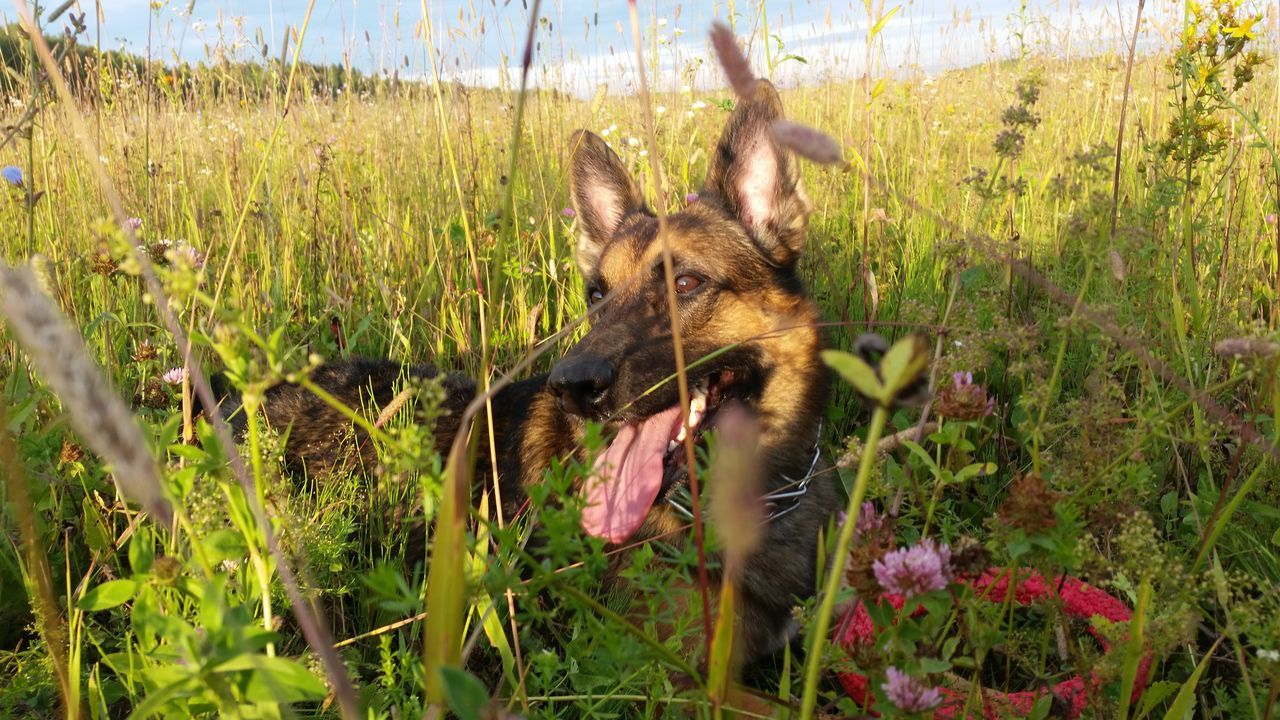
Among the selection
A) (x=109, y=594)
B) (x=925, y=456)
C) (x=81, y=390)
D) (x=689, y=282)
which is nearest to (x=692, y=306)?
(x=689, y=282)

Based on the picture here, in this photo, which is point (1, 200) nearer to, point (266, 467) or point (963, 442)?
point (266, 467)

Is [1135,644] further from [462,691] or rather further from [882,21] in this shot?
[882,21]

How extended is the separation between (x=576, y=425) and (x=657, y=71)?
3007mm

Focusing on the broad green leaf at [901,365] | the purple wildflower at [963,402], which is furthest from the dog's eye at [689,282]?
the broad green leaf at [901,365]

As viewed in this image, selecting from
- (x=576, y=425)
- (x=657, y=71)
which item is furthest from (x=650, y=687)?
(x=657, y=71)

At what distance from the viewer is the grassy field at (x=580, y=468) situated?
993 mm

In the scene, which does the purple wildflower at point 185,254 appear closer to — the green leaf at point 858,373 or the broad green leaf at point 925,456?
the green leaf at point 858,373

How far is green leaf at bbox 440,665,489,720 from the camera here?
67cm

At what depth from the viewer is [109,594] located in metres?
0.95

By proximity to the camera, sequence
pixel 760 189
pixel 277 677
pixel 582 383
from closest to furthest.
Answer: pixel 277 677 < pixel 582 383 < pixel 760 189

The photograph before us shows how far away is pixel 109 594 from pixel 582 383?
163 cm

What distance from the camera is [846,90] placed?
805 centimetres

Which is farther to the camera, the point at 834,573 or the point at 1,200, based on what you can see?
the point at 1,200

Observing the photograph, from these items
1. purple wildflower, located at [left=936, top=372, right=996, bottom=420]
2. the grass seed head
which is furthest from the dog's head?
the grass seed head
